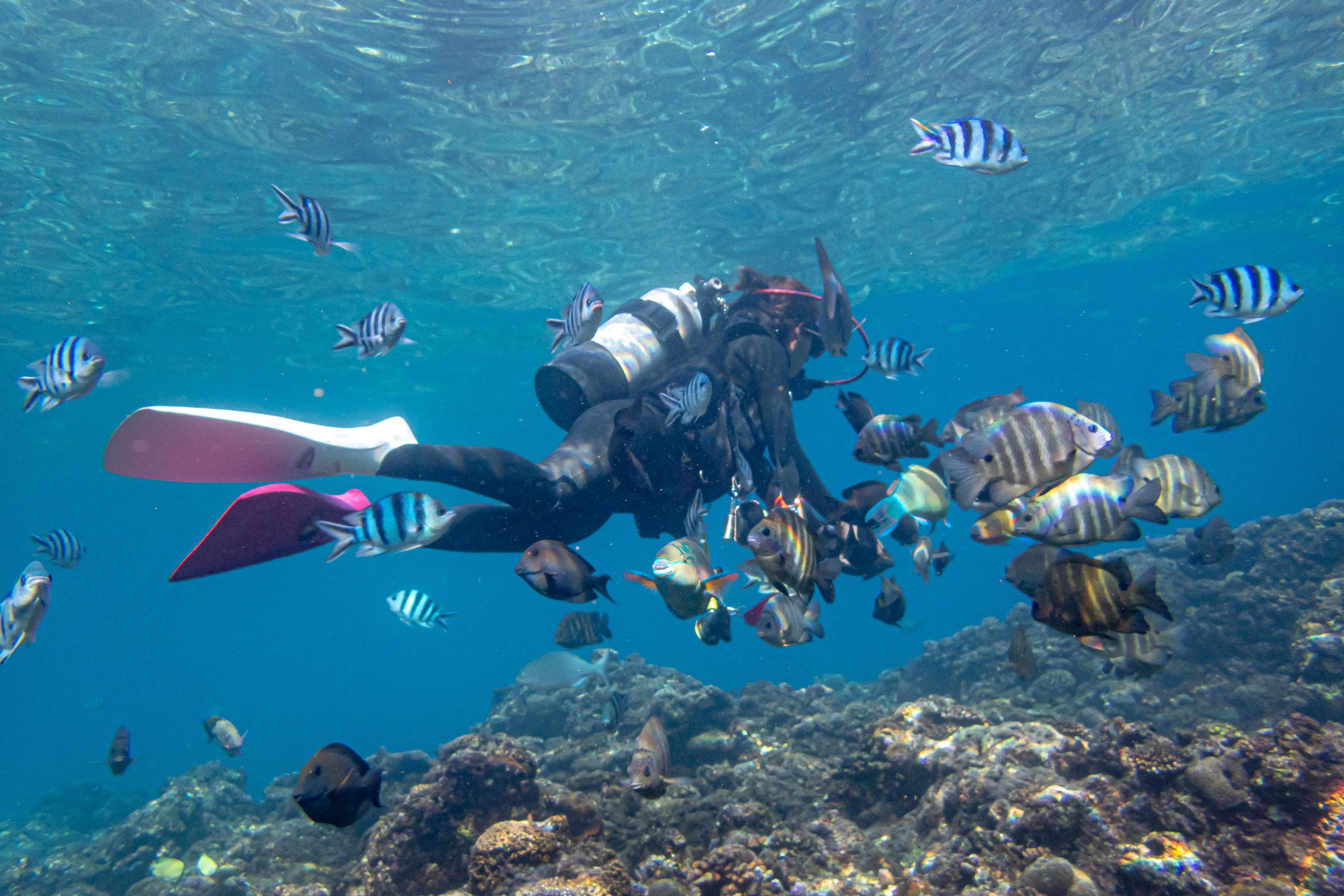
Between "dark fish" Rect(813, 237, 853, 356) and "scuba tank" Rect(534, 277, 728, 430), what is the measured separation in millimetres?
1831

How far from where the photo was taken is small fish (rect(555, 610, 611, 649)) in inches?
244

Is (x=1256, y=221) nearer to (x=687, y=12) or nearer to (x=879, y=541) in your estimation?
(x=687, y=12)

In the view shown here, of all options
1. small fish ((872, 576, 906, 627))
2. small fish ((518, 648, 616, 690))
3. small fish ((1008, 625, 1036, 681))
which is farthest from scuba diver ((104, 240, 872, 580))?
small fish ((518, 648, 616, 690))

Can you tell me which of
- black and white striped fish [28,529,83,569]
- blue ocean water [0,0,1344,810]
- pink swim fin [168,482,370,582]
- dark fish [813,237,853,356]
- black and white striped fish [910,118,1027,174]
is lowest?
pink swim fin [168,482,370,582]

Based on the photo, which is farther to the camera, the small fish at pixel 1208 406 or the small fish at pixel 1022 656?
the small fish at pixel 1022 656

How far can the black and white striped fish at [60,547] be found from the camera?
630 centimetres

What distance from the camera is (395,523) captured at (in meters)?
3.57

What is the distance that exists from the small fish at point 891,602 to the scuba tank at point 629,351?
340cm

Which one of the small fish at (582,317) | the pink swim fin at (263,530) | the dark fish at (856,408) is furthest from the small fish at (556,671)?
the dark fish at (856,408)

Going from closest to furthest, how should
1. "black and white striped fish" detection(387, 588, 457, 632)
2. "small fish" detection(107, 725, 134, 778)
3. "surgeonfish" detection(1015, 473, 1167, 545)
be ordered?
"surgeonfish" detection(1015, 473, 1167, 545) → "black and white striped fish" detection(387, 588, 457, 632) → "small fish" detection(107, 725, 134, 778)

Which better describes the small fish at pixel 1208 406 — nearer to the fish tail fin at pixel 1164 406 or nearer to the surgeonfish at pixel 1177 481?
the fish tail fin at pixel 1164 406

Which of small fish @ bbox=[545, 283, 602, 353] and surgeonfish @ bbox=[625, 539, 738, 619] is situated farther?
small fish @ bbox=[545, 283, 602, 353]

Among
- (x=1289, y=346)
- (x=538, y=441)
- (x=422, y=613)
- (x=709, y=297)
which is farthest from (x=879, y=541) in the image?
(x=1289, y=346)

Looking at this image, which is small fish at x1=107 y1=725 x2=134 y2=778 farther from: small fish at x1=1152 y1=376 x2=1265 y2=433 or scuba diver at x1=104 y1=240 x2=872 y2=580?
small fish at x1=1152 y1=376 x2=1265 y2=433
